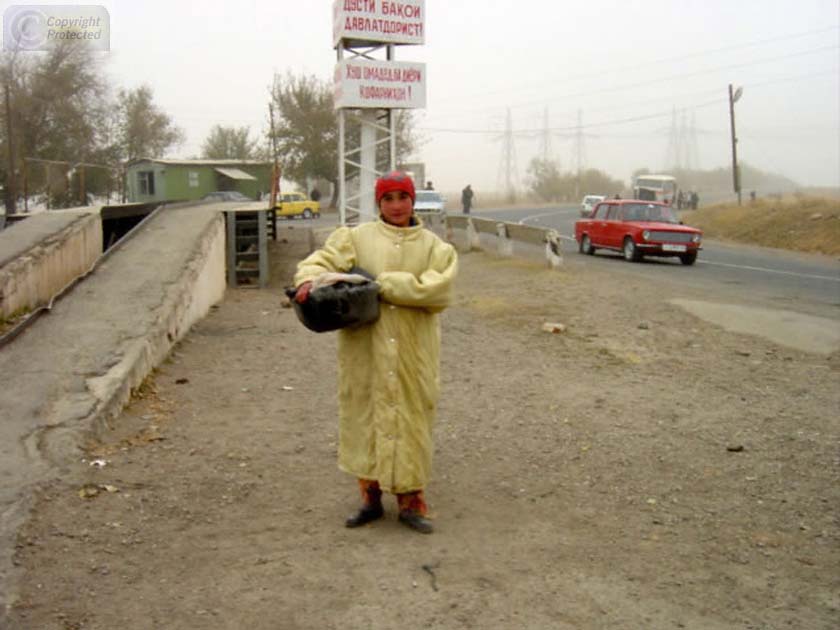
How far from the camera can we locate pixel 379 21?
19.0 metres

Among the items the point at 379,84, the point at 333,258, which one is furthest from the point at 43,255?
the point at 379,84

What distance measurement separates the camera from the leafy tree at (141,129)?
5653 centimetres

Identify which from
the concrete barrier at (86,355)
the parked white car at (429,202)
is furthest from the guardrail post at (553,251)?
the parked white car at (429,202)

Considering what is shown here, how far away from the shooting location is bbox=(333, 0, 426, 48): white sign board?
61.5 ft

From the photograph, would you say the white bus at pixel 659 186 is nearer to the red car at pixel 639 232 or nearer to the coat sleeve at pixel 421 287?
the red car at pixel 639 232

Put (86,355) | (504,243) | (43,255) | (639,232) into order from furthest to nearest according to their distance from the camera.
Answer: (639,232), (504,243), (43,255), (86,355)

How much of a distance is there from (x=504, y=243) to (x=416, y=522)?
47.6 ft

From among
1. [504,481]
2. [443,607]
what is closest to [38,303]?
[504,481]

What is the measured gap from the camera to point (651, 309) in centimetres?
1191

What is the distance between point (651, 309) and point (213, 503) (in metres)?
8.25

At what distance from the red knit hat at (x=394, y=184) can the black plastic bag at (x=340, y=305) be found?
18.1 inches

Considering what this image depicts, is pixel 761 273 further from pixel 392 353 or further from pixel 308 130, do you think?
pixel 308 130

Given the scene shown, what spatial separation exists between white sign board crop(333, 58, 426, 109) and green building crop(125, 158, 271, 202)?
1824 centimetres

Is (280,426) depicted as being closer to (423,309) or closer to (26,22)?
(423,309)
